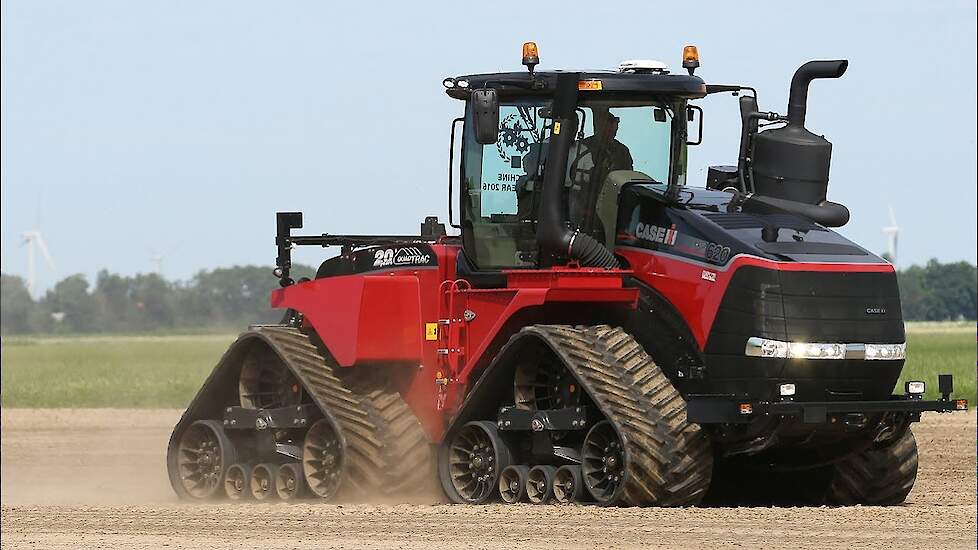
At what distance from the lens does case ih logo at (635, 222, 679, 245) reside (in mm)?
15664

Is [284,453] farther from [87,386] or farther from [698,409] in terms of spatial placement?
[87,386]

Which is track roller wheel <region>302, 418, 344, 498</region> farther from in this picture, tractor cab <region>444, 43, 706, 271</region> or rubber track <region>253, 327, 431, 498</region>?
tractor cab <region>444, 43, 706, 271</region>

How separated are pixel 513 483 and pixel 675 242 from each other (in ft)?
8.09

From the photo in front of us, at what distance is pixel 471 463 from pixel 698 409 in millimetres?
2694

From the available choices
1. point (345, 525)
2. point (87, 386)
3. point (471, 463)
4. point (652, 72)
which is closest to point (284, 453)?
point (471, 463)

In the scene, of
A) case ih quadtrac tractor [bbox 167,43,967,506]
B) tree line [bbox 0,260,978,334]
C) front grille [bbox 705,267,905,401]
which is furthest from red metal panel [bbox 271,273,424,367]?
tree line [bbox 0,260,978,334]

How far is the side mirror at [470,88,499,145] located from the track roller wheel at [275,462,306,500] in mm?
4222

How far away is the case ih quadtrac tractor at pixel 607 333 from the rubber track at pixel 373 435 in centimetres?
2

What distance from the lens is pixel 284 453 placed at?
18.5 metres

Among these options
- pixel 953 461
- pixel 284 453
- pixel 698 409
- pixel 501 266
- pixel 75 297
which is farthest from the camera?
pixel 75 297

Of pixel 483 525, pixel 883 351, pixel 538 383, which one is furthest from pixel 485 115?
pixel 883 351

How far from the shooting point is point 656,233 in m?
15.9

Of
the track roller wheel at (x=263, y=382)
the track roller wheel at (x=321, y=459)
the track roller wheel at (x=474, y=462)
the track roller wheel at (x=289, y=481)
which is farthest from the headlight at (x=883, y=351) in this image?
the track roller wheel at (x=263, y=382)

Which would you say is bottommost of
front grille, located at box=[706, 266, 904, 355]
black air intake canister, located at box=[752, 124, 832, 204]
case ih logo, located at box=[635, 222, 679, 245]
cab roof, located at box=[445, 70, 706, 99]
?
front grille, located at box=[706, 266, 904, 355]
